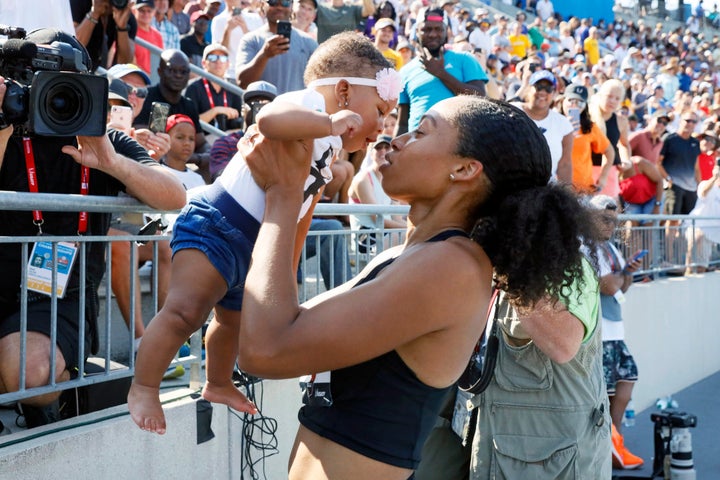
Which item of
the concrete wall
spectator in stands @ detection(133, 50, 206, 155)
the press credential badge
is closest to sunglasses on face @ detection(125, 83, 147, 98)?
spectator in stands @ detection(133, 50, 206, 155)

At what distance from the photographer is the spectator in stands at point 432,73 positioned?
6848 mm

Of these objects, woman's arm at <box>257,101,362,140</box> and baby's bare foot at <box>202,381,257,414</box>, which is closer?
woman's arm at <box>257,101,362,140</box>

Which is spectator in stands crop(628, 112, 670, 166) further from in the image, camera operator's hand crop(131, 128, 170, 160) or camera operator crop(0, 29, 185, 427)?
camera operator crop(0, 29, 185, 427)

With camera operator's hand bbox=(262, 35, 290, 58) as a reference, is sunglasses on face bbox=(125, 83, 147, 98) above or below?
below

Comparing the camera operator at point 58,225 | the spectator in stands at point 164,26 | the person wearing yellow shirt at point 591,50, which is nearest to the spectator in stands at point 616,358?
the camera operator at point 58,225

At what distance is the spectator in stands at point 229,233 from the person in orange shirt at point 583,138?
599 cm

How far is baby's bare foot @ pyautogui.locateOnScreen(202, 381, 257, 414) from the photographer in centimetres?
299

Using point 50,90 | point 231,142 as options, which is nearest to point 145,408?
point 50,90

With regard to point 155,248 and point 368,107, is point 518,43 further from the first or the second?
point 368,107

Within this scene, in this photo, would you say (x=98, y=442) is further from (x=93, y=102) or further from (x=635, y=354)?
(x=635, y=354)

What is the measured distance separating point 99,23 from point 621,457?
5.07 metres

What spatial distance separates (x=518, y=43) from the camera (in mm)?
19672

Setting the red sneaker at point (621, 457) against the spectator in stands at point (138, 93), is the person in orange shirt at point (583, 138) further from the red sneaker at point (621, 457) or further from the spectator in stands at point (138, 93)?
the spectator in stands at point (138, 93)

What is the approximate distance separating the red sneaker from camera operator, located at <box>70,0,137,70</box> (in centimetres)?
477
